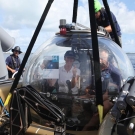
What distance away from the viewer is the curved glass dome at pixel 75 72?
2.80m

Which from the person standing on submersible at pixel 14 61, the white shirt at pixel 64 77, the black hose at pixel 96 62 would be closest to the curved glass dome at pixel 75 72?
the white shirt at pixel 64 77

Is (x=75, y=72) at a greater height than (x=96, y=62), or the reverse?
(x=96, y=62)

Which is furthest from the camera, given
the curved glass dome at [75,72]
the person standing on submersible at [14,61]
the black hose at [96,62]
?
the person standing on submersible at [14,61]

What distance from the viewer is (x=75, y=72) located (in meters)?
2.83

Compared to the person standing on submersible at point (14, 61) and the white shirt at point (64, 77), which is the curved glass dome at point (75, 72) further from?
the person standing on submersible at point (14, 61)

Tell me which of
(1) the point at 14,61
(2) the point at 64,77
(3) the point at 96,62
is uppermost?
(3) the point at 96,62

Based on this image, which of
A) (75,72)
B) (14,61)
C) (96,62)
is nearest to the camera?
(96,62)

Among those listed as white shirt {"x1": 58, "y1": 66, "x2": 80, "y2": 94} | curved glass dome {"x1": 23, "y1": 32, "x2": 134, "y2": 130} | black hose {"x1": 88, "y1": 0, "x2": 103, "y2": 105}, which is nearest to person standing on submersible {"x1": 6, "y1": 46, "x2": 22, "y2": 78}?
curved glass dome {"x1": 23, "y1": 32, "x2": 134, "y2": 130}

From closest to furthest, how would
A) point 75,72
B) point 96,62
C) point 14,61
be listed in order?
point 96,62, point 75,72, point 14,61

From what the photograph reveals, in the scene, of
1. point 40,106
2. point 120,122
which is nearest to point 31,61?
point 40,106

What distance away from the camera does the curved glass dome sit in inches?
110

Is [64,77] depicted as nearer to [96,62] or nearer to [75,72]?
[75,72]

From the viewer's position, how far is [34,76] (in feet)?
Answer: 10.4

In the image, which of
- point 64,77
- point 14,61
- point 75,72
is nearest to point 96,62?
point 75,72
